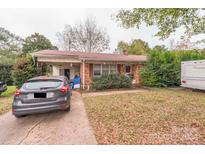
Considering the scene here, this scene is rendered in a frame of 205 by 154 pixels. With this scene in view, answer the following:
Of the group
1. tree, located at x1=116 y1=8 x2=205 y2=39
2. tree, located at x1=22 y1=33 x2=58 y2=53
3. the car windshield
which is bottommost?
the car windshield

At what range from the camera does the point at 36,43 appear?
30.3 metres

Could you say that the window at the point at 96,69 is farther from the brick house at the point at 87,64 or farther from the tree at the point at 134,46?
the tree at the point at 134,46

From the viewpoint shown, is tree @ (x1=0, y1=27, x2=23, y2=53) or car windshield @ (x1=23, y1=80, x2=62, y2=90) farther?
tree @ (x1=0, y1=27, x2=23, y2=53)

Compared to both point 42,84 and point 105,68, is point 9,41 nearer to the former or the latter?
point 105,68

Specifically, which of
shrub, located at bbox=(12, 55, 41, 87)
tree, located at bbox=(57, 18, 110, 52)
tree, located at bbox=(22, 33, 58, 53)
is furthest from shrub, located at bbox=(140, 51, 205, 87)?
tree, located at bbox=(22, 33, 58, 53)

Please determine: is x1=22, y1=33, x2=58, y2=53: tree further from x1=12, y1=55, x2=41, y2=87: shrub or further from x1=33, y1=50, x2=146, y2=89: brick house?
x1=12, y1=55, x2=41, y2=87: shrub

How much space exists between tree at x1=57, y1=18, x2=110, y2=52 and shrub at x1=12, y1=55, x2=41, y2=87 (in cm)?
1708

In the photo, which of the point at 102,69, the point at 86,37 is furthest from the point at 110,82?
the point at 86,37

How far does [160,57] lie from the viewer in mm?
14297

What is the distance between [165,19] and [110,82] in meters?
6.23

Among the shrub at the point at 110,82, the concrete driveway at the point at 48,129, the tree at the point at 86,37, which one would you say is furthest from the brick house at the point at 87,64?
the tree at the point at 86,37

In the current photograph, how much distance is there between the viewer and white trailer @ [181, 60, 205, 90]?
427 inches

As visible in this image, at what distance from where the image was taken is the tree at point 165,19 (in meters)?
7.77

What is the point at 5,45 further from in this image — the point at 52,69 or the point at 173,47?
the point at 173,47
